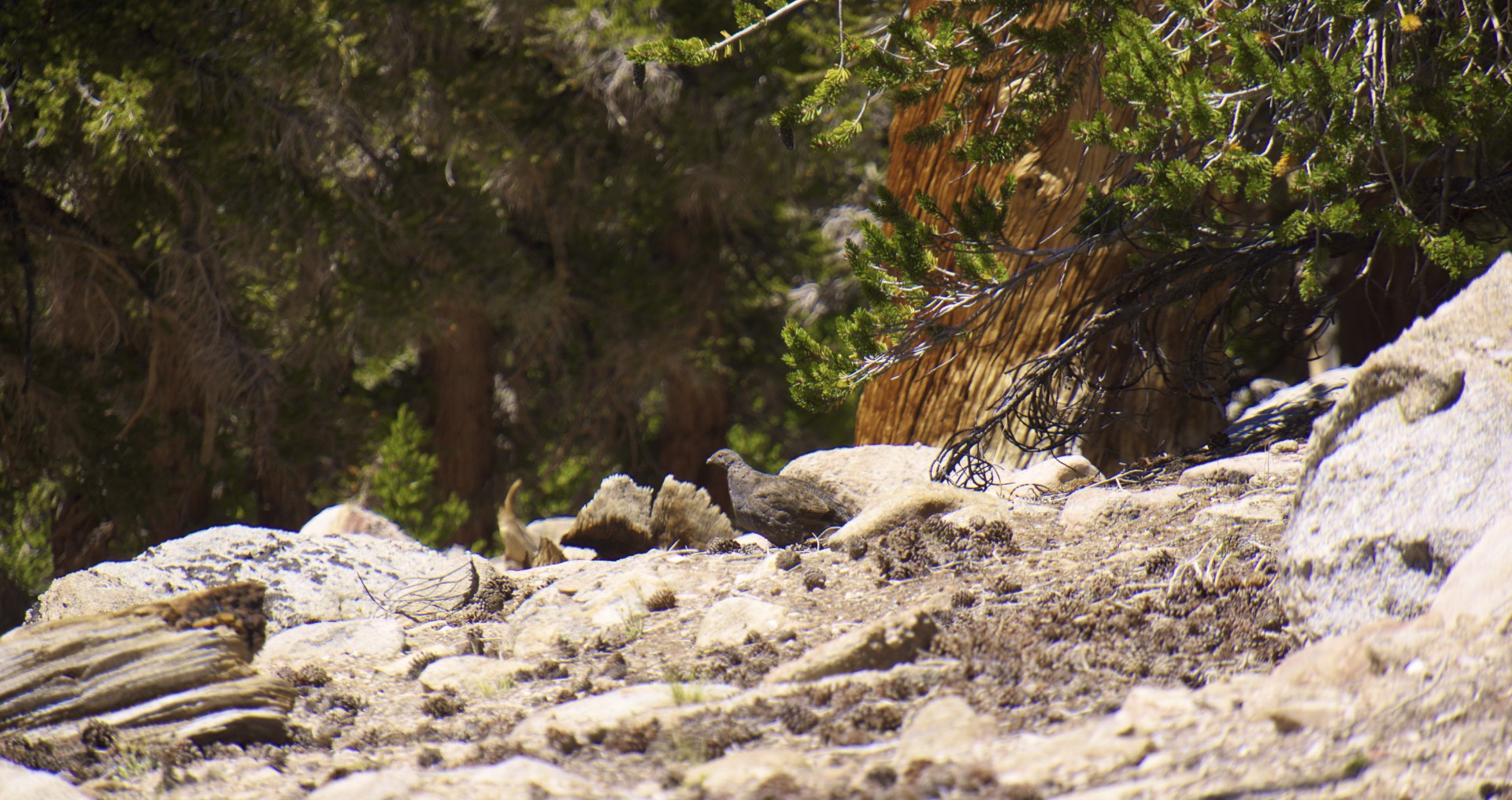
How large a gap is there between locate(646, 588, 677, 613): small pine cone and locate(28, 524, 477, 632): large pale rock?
0.77 metres

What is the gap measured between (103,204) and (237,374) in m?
1.24

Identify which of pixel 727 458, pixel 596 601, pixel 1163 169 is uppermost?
pixel 1163 169

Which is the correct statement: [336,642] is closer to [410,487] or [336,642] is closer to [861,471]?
[861,471]

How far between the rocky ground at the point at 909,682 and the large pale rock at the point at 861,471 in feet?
1.78

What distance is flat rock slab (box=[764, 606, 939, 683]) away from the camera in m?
2.63

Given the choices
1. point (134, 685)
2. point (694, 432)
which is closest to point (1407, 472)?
point (134, 685)

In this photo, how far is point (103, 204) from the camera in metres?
6.58

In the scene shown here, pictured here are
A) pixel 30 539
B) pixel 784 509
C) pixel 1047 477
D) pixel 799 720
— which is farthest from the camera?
pixel 30 539

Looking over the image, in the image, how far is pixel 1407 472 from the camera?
2.56 meters

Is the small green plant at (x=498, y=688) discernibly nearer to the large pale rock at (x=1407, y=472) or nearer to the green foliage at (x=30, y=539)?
the large pale rock at (x=1407, y=472)

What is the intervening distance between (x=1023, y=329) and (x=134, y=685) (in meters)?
3.72

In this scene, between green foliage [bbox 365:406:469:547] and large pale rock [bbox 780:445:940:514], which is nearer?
large pale rock [bbox 780:445:940:514]

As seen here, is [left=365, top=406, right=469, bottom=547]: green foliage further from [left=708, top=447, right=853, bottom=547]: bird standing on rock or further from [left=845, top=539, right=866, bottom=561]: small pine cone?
[left=845, top=539, right=866, bottom=561]: small pine cone

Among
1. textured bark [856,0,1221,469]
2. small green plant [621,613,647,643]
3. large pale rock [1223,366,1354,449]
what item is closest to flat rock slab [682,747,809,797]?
small green plant [621,613,647,643]
